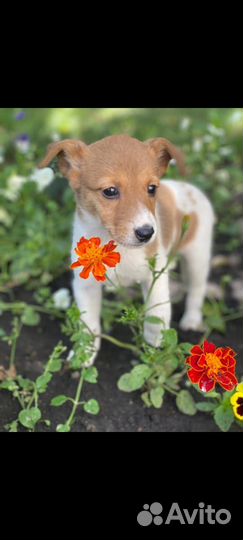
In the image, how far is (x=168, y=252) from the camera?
4.16 meters

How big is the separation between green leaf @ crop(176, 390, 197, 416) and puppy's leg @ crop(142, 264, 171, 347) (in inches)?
11.7

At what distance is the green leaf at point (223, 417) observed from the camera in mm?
3514

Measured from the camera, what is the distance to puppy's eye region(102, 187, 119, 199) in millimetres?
3379

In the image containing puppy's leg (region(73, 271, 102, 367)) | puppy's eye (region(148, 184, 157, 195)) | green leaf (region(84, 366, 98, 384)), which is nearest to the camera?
puppy's eye (region(148, 184, 157, 195))

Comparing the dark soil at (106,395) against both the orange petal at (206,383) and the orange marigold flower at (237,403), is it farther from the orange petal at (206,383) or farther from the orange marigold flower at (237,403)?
the orange petal at (206,383)

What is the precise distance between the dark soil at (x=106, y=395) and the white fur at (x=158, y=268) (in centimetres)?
20

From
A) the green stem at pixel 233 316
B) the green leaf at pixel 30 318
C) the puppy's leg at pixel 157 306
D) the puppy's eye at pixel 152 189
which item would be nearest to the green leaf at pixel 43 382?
the puppy's leg at pixel 157 306

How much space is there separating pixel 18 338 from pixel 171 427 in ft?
3.79

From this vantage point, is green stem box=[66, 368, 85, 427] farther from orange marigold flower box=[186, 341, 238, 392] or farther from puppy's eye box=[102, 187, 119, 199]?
puppy's eye box=[102, 187, 119, 199]

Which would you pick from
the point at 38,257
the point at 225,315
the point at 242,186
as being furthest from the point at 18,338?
the point at 242,186

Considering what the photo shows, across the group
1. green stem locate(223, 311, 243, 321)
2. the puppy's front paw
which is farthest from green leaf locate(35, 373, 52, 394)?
green stem locate(223, 311, 243, 321)

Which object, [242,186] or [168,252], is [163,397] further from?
[242,186]

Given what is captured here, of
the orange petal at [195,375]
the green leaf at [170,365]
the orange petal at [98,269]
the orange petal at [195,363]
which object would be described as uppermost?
the orange petal at [98,269]

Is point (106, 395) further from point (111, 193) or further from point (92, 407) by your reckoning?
point (111, 193)
